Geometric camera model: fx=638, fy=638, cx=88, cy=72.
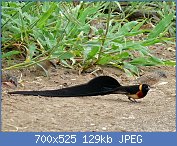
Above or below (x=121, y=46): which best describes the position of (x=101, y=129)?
below

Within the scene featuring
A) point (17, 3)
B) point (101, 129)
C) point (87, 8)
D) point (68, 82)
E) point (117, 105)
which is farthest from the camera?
point (87, 8)

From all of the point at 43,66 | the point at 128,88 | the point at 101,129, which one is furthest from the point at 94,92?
the point at 101,129

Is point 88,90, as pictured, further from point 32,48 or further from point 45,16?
point 45,16

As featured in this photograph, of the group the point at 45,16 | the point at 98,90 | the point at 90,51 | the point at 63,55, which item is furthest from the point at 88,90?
the point at 45,16

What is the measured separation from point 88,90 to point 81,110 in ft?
1.04

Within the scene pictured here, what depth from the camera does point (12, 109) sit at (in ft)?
8.08

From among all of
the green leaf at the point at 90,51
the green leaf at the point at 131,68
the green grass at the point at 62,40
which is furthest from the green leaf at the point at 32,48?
the green leaf at the point at 131,68

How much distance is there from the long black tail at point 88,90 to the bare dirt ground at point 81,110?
0.10ft

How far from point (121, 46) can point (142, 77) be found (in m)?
0.19

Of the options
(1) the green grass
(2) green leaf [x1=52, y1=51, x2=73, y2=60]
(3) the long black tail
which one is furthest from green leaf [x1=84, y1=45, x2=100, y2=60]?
(3) the long black tail

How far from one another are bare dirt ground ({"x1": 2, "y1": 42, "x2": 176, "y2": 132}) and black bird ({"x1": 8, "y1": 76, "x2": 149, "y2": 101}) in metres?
0.03

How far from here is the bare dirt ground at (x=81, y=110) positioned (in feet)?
7.56

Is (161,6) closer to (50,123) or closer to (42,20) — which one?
(42,20)

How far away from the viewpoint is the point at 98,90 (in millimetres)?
2879
